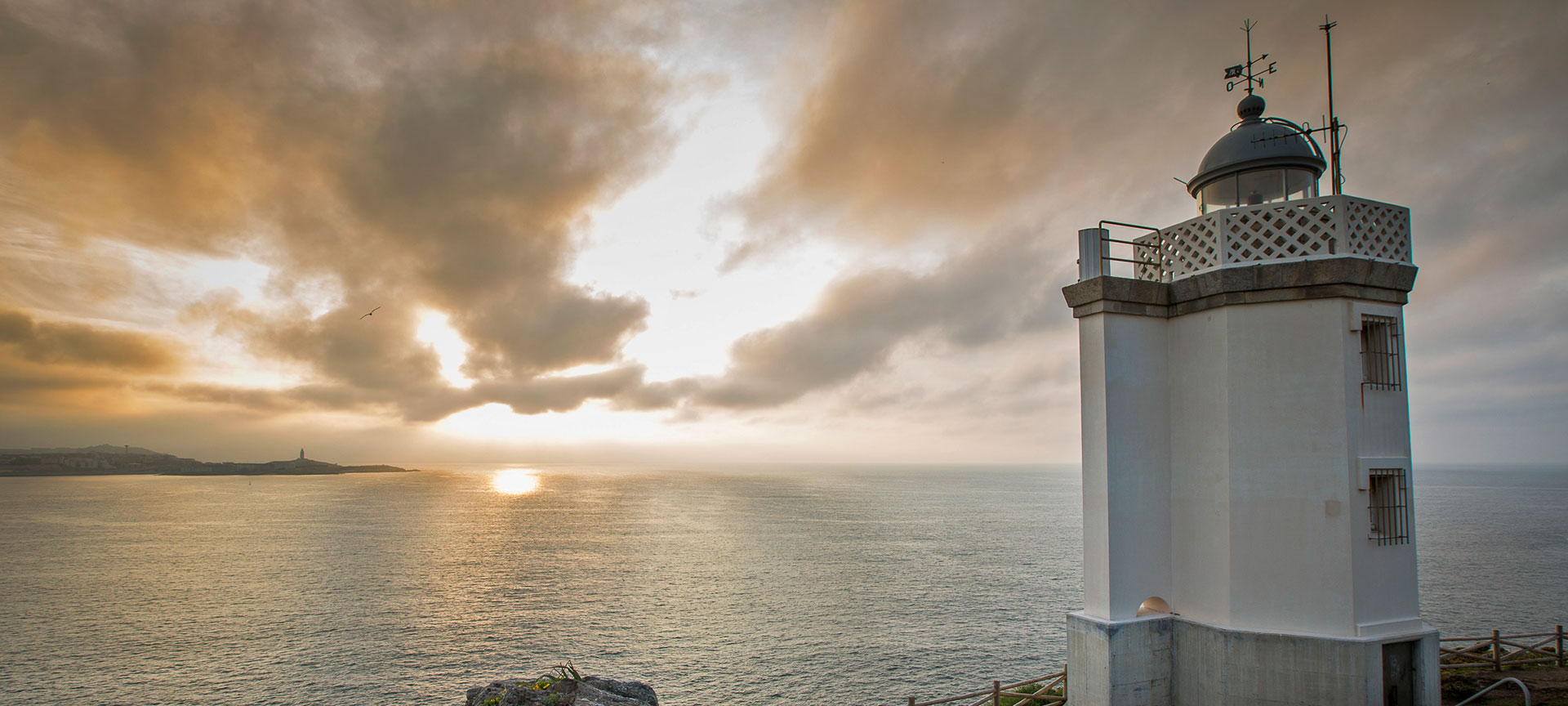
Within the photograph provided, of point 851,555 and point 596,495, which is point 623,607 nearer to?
point 851,555

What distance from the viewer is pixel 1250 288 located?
443 inches

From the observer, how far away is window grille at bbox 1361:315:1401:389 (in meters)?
11.3

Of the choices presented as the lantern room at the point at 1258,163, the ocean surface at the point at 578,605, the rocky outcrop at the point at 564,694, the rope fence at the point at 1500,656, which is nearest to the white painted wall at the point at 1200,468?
the lantern room at the point at 1258,163

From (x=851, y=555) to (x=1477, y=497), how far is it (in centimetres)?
16630

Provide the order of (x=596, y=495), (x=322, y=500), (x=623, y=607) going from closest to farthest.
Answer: (x=623, y=607), (x=322, y=500), (x=596, y=495)

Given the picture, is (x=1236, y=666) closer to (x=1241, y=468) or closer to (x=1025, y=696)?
(x=1241, y=468)

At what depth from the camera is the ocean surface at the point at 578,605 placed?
31.4 metres

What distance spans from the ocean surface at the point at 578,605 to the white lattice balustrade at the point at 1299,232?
69.9ft

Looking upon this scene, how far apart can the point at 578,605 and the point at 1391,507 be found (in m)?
42.1

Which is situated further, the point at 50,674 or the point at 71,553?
the point at 71,553

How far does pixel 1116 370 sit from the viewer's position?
1209cm

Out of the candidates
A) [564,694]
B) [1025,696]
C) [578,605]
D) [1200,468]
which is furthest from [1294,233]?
[578,605]

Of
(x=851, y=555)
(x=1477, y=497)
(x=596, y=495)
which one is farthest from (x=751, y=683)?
(x=1477, y=497)

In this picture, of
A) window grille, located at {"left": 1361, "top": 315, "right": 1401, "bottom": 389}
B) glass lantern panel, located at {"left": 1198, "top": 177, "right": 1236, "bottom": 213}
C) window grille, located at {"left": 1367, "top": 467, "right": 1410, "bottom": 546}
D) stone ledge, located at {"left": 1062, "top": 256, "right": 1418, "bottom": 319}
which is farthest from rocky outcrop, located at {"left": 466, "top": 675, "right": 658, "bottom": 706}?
glass lantern panel, located at {"left": 1198, "top": 177, "right": 1236, "bottom": 213}
